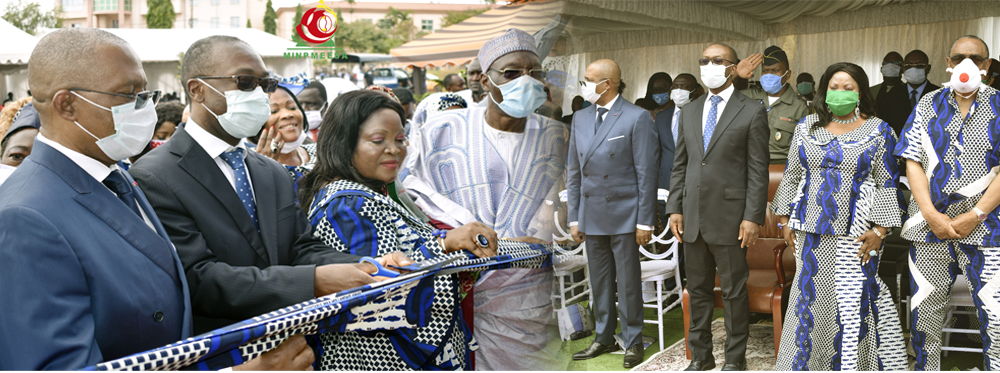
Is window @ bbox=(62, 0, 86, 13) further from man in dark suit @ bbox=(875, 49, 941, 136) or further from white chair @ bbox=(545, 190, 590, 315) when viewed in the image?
white chair @ bbox=(545, 190, 590, 315)

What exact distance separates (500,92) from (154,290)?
829 mm

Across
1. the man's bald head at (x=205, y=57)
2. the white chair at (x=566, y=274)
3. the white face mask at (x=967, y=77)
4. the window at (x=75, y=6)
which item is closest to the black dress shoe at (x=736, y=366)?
the white chair at (x=566, y=274)

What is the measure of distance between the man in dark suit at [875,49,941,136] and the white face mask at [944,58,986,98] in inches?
89.3

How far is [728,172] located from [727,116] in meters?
0.31

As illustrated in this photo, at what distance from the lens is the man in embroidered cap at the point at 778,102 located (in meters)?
5.35

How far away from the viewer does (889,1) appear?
277 inches

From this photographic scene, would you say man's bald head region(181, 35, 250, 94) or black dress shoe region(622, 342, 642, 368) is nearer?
man's bald head region(181, 35, 250, 94)

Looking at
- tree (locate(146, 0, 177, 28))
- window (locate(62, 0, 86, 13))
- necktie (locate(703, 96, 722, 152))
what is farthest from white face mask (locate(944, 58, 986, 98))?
window (locate(62, 0, 86, 13))

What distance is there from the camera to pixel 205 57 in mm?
1974

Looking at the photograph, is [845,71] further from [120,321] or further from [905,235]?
[120,321]

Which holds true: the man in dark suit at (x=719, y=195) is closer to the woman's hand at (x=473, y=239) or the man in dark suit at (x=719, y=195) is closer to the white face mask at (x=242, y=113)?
the woman's hand at (x=473, y=239)

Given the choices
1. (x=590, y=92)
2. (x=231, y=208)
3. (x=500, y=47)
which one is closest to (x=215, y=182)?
(x=231, y=208)

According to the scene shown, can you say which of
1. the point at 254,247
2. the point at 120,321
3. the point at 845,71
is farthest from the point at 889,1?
the point at 120,321

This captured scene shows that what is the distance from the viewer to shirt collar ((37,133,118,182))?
1427 mm
